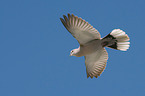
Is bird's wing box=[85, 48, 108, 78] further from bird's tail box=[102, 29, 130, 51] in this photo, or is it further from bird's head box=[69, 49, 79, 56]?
bird's head box=[69, 49, 79, 56]

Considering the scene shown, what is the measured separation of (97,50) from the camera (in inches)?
373

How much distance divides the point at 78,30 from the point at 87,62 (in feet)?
7.20

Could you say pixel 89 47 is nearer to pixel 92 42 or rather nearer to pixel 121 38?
pixel 92 42

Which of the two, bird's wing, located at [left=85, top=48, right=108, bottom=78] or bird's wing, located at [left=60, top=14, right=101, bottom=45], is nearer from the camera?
bird's wing, located at [left=60, top=14, right=101, bottom=45]

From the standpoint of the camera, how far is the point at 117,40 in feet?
30.9

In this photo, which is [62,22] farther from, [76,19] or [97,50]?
[97,50]

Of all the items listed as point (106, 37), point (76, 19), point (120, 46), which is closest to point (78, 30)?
point (76, 19)

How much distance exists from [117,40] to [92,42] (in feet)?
3.65

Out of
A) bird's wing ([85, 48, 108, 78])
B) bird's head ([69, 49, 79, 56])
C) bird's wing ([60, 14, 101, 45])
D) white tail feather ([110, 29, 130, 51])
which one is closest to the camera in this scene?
bird's wing ([60, 14, 101, 45])

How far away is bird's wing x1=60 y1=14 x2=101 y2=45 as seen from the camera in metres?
8.02

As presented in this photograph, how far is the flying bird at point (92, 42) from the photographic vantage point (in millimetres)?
8133

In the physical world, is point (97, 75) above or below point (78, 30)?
below

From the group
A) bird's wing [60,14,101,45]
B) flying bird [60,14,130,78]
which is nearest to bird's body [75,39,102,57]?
flying bird [60,14,130,78]

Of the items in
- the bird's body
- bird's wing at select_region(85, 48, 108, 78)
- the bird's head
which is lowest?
bird's wing at select_region(85, 48, 108, 78)
